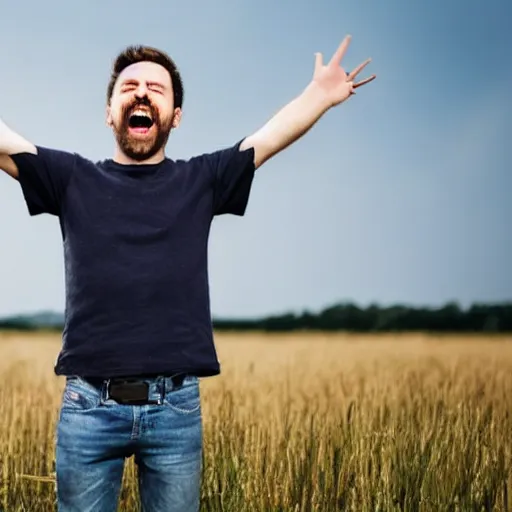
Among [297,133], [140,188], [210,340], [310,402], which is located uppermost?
[297,133]

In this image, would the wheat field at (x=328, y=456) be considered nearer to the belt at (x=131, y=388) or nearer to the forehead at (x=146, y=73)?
the belt at (x=131, y=388)

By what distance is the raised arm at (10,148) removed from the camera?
Answer: 2.16 m

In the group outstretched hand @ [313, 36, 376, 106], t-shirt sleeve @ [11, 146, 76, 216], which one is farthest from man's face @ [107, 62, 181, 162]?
outstretched hand @ [313, 36, 376, 106]

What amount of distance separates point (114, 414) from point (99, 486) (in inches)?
8.6

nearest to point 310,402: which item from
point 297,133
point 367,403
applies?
point 367,403

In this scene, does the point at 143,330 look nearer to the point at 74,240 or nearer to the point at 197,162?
the point at 74,240

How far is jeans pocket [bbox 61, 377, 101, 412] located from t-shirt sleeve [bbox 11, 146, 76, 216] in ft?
1.65

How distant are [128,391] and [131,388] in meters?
0.01

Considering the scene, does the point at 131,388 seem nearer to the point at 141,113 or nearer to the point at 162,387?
the point at 162,387

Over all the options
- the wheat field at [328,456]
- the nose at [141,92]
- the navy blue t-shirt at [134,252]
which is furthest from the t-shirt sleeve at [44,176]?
the wheat field at [328,456]

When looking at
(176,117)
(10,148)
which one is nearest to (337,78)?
(176,117)

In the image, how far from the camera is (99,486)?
2072mm

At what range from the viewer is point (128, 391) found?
1.99 meters

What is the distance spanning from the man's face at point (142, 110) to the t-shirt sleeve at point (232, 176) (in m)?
0.17
